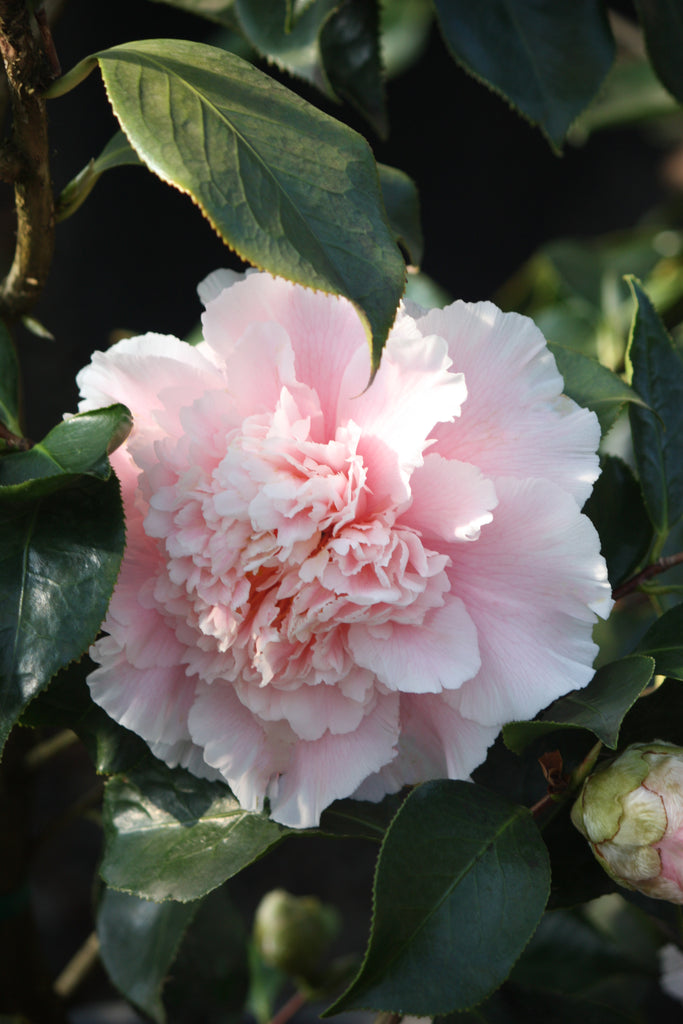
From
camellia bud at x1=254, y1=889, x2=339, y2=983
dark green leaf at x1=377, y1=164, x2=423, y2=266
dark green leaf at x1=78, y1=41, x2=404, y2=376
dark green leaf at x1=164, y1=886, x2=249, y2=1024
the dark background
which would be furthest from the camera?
the dark background

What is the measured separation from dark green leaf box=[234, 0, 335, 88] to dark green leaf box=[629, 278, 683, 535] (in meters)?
0.24

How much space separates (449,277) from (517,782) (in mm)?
1411

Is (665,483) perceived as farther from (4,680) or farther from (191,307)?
(191,307)

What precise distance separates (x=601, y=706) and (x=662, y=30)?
44 centimetres

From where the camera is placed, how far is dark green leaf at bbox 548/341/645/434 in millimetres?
441

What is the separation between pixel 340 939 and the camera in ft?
4.54

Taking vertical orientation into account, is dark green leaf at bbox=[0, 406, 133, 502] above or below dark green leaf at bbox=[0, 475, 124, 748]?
above

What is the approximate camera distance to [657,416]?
0.48m

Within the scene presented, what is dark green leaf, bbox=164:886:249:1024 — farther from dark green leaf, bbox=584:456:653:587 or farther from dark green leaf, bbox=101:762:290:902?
dark green leaf, bbox=584:456:653:587

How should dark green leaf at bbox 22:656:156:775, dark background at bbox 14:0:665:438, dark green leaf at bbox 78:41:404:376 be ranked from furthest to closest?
dark background at bbox 14:0:665:438
dark green leaf at bbox 22:656:156:775
dark green leaf at bbox 78:41:404:376

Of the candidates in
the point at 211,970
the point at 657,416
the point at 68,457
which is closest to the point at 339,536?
the point at 68,457

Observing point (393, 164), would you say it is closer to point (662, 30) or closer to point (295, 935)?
point (662, 30)

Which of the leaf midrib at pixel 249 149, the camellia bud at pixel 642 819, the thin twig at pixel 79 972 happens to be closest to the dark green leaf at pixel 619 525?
the camellia bud at pixel 642 819

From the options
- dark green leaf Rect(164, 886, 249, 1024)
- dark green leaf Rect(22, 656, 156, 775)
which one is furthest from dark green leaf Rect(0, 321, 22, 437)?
dark green leaf Rect(164, 886, 249, 1024)
